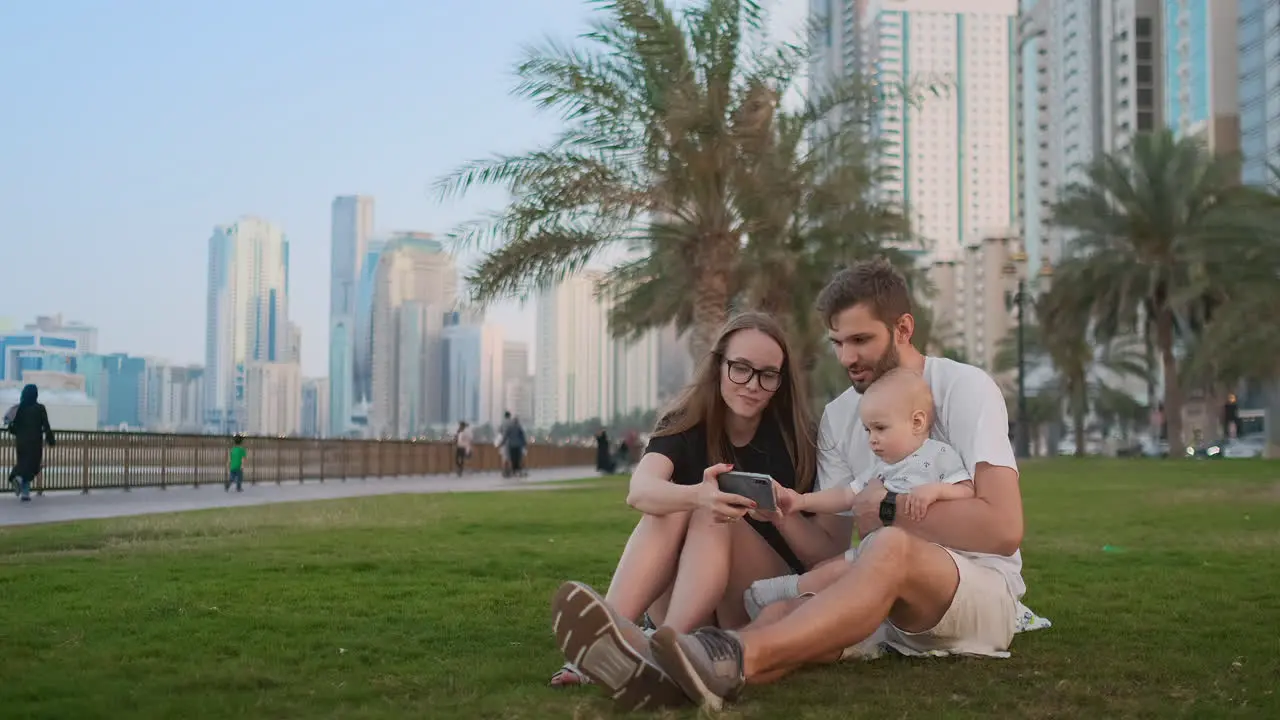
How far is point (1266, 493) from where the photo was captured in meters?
17.9

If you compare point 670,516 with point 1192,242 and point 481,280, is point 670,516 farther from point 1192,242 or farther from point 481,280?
point 1192,242

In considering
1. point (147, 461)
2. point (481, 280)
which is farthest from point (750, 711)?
point (147, 461)

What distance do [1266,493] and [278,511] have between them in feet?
41.5

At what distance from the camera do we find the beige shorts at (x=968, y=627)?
14.1 ft

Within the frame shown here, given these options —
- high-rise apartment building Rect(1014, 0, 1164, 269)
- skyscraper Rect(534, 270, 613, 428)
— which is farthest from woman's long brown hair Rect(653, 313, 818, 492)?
skyscraper Rect(534, 270, 613, 428)

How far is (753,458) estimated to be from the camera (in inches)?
187

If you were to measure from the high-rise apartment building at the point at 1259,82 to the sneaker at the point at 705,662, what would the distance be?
80.7 meters

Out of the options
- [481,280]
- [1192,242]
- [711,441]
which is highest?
[1192,242]

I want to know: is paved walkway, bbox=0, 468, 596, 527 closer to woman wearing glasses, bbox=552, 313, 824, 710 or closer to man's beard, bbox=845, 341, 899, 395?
woman wearing glasses, bbox=552, 313, 824, 710

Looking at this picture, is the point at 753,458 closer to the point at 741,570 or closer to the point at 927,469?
the point at 741,570

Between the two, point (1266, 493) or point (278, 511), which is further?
point (1266, 493)

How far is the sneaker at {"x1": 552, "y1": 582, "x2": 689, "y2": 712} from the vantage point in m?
3.64

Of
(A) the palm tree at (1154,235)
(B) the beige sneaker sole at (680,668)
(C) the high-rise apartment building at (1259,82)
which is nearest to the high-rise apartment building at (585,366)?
(C) the high-rise apartment building at (1259,82)

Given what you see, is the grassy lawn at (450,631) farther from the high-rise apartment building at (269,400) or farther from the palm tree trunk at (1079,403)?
the high-rise apartment building at (269,400)
